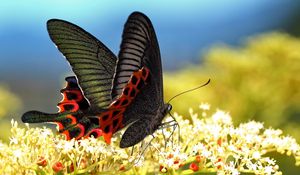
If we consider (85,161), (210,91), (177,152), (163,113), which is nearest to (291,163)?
(210,91)

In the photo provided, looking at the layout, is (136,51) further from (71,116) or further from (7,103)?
(7,103)

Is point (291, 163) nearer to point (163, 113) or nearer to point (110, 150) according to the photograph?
point (163, 113)

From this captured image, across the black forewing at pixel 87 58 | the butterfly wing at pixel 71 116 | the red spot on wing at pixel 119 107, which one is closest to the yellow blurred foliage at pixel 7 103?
the butterfly wing at pixel 71 116

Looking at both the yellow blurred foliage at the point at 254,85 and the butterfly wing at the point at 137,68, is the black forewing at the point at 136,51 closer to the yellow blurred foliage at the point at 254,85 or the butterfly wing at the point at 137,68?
the butterfly wing at the point at 137,68

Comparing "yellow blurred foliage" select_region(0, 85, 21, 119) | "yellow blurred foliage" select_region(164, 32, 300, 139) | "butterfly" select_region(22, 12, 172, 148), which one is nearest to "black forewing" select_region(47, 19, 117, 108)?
"butterfly" select_region(22, 12, 172, 148)

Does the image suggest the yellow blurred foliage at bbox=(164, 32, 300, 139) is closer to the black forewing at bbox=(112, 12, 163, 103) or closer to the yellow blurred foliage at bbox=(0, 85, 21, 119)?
the yellow blurred foliage at bbox=(0, 85, 21, 119)
